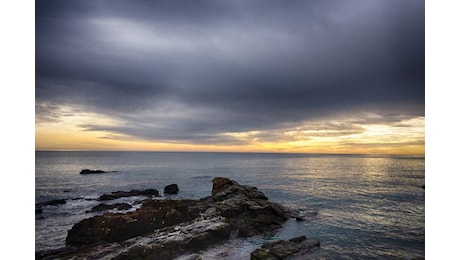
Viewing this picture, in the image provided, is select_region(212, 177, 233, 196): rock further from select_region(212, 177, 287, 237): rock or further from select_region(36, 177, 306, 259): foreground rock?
select_region(36, 177, 306, 259): foreground rock

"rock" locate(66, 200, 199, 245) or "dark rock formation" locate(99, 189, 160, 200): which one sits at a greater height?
"rock" locate(66, 200, 199, 245)

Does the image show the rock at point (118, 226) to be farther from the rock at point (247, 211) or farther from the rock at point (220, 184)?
the rock at point (220, 184)

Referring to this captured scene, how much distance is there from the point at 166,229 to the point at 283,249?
3440mm

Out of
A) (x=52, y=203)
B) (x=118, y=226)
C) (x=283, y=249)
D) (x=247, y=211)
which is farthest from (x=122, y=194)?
(x=283, y=249)

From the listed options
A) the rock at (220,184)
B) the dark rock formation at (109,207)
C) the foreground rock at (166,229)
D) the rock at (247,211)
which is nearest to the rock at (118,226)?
the foreground rock at (166,229)

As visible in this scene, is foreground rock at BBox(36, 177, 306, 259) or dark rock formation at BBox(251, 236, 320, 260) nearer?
dark rock formation at BBox(251, 236, 320, 260)

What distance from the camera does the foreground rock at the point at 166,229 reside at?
5797 millimetres

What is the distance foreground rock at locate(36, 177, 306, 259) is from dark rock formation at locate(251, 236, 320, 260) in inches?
56.4

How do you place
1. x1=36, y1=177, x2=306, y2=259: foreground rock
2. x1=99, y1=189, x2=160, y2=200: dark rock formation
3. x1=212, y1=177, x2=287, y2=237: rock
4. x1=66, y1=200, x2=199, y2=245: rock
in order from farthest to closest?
x1=99, y1=189, x2=160, y2=200: dark rock formation → x1=212, y1=177, x2=287, y2=237: rock → x1=66, y1=200, x2=199, y2=245: rock → x1=36, y1=177, x2=306, y2=259: foreground rock

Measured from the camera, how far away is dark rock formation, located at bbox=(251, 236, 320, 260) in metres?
5.57

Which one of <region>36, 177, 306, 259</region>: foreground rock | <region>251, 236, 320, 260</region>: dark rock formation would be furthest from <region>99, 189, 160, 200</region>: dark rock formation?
<region>251, 236, 320, 260</region>: dark rock formation

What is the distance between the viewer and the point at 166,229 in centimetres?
726

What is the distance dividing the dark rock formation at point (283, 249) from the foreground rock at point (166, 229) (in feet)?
4.70
